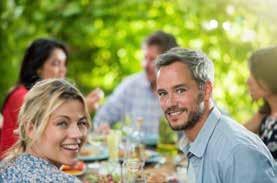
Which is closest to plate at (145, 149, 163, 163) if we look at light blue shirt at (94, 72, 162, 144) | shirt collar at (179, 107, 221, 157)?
light blue shirt at (94, 72, 162, 144)

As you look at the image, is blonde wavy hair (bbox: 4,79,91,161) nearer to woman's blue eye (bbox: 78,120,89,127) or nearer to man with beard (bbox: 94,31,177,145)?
woman's blue eye (bbox: 78,120,89,127)

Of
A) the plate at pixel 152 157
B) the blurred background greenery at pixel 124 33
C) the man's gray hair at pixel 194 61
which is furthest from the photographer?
the blurred background greenery at pixel 124 33

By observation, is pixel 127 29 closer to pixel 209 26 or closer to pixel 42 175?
pixel 209 26

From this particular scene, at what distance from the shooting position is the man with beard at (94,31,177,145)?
4.06 metres

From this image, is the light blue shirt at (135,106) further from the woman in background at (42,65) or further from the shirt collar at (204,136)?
the shirt collar at (204,136)

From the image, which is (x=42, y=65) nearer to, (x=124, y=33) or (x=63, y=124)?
(x=63, y=124)

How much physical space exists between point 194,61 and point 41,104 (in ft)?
2.15

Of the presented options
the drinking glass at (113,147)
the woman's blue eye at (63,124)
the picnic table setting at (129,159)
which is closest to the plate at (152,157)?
the picnic table setting at (129,159)

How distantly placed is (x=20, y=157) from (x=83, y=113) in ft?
1.04

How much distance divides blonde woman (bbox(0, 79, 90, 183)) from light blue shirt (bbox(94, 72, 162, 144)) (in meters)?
1.98

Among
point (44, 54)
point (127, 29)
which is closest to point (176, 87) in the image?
point (44, 54)

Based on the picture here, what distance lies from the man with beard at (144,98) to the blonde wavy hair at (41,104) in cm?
191

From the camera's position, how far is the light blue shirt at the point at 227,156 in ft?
6.54

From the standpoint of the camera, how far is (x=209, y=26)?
4.59 metres
